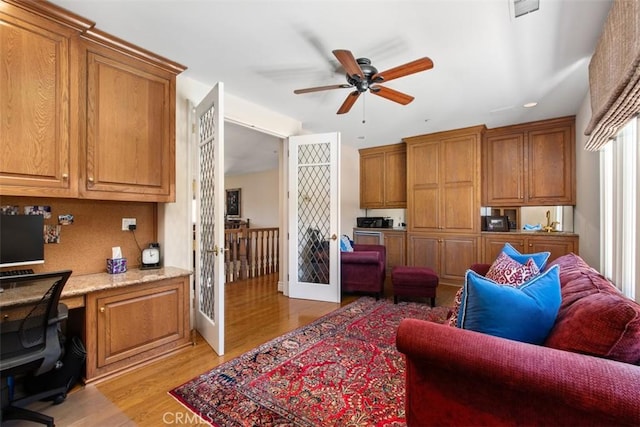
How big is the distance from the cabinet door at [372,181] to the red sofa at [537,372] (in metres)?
4.68

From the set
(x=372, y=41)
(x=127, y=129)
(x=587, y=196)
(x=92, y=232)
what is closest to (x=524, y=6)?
(x=372, y=41)

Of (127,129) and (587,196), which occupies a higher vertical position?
(127,129)

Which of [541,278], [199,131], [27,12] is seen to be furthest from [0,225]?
[541,278]

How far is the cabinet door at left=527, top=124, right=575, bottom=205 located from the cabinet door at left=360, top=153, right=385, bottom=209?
8.05 ft

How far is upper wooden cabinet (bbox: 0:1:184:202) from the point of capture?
5.77 ft

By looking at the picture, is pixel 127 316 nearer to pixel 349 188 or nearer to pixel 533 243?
pixel 349 188

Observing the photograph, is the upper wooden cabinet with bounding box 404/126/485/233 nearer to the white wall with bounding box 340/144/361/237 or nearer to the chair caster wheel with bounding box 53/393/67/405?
the white wall with bounding box 340/144/361/237

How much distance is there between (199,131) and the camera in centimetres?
286

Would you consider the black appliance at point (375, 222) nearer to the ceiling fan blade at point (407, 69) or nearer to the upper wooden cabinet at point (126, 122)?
the ceiling fan blade at point (407, 69)

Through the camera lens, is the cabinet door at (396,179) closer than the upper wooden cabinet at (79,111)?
No

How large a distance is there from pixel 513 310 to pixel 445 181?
398 centimetres

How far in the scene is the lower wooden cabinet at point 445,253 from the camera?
15.1 feet

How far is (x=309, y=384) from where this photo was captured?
1938 mm

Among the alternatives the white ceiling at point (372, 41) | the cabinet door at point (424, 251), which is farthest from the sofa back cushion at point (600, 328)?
the cabinet door at point (424, 251)
